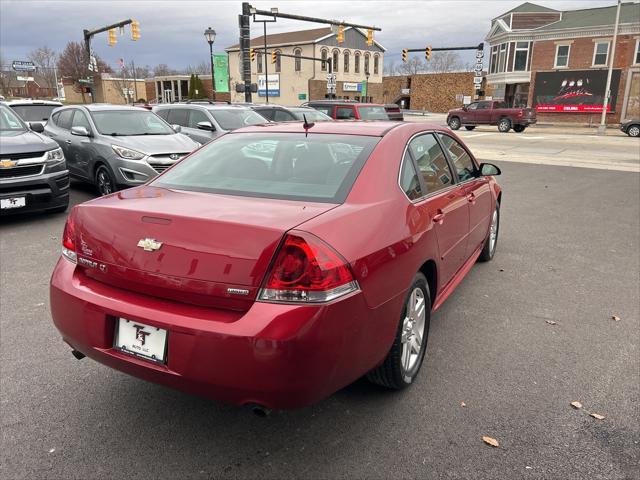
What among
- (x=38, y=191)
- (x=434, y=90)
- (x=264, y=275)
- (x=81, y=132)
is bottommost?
(x=38, y=191)

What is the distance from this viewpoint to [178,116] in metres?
12.2

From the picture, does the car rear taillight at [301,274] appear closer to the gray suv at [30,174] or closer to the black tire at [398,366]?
the black tire at [398,366]

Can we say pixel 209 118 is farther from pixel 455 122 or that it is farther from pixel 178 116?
pixel 455 122

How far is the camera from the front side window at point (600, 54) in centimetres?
Result: 3697

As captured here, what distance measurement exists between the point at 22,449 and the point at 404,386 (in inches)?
82.0

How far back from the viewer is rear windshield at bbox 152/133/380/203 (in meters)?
2.86

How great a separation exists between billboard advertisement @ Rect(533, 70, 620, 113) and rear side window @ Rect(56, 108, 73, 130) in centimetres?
3768

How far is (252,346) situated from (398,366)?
3.57ft

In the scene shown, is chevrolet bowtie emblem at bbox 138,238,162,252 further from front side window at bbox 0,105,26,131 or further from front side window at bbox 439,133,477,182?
front side window at bbox 0,105,26,131

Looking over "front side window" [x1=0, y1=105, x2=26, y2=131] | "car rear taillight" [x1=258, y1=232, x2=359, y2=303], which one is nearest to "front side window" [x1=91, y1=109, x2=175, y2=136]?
"front side window" [x1=0, y1=105, x2=26, y2=131]

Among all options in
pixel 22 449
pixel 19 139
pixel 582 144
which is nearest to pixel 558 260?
pixel 22 449

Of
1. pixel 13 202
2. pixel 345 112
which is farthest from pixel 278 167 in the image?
pixel 345 112

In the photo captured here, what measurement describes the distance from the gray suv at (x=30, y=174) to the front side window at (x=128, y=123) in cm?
153

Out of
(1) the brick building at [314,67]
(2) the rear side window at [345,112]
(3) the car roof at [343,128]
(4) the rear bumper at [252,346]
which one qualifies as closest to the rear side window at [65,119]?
(3) the car roof at [343,128]
